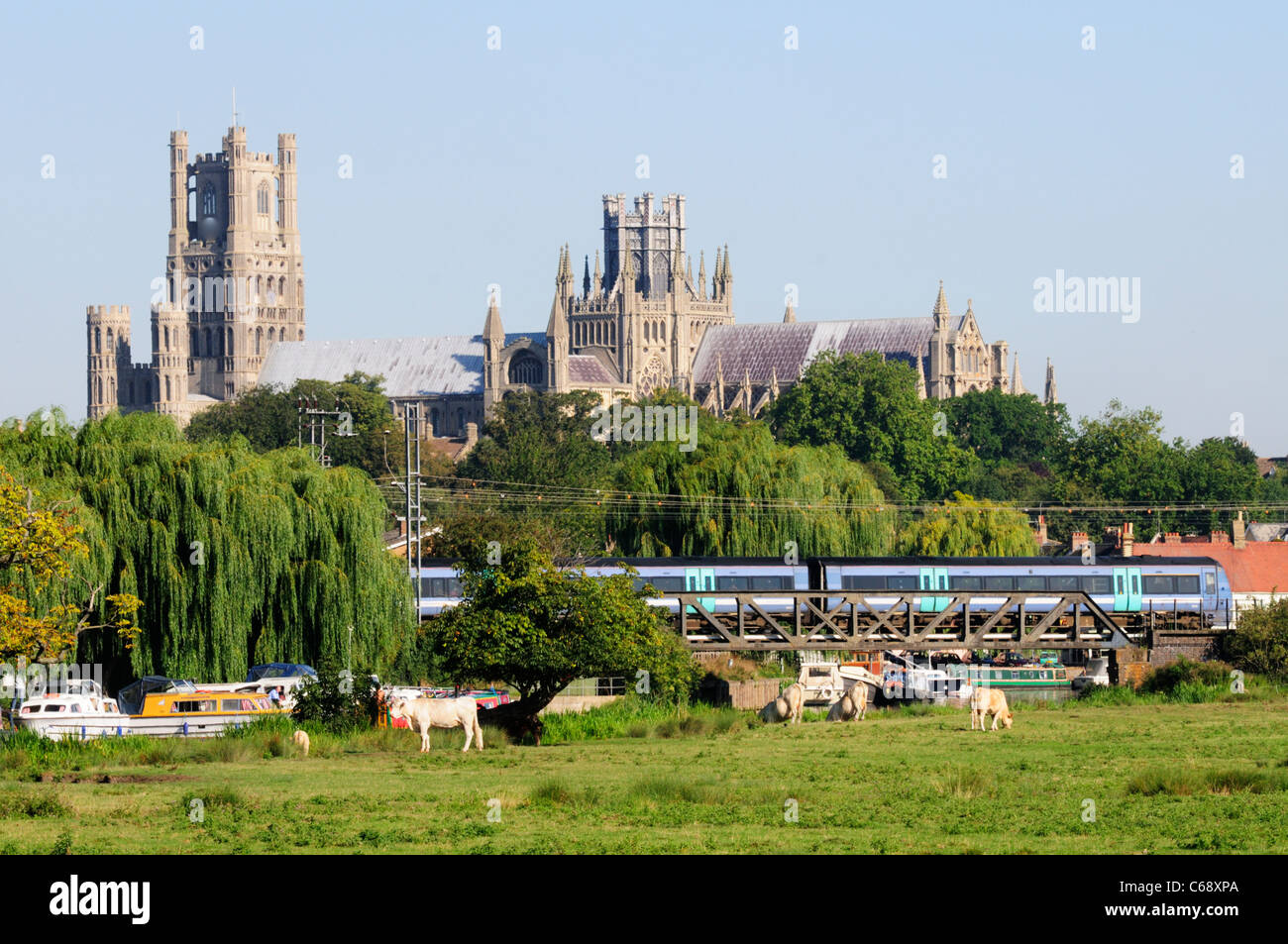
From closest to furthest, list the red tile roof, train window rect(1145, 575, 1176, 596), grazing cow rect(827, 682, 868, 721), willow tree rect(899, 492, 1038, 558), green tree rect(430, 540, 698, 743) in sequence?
green tree rect(430, 540, 698, 743) → grazing cow rect(827, 682, 868, 721) → train window rect(1145, 575, 1176, 596) → the red tile roof → willow tree rect(899, 492, 1038, 558)

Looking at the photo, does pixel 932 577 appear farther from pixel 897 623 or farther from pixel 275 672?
pixel 275 672

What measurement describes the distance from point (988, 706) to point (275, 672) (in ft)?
49.1

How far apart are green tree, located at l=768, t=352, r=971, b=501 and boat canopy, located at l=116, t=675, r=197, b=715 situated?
307 ft

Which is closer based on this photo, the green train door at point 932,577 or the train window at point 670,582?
the train window at point 670,582

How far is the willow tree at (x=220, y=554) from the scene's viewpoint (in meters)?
43.2

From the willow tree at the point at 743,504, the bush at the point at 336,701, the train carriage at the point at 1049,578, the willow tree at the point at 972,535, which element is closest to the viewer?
the bush at the point at 336,701

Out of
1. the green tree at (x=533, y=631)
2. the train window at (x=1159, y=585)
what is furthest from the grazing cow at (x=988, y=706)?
the train window at (x=1159, y=585)

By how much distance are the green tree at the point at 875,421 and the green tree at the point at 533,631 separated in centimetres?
9332

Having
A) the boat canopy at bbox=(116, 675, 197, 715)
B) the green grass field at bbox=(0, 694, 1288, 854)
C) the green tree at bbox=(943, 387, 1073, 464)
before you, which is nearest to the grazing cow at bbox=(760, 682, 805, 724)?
the green grass field at bbox=(0, 694, 1288, 854)

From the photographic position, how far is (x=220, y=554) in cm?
4388

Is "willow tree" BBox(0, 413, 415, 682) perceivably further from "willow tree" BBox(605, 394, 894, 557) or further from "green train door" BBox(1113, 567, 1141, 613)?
"willow tree" BBox(605, 394, 894, 557)

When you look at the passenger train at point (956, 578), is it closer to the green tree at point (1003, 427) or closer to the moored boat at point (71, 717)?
the moored boat at point (71, 717)

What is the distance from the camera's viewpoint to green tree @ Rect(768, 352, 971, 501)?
14050 cm
